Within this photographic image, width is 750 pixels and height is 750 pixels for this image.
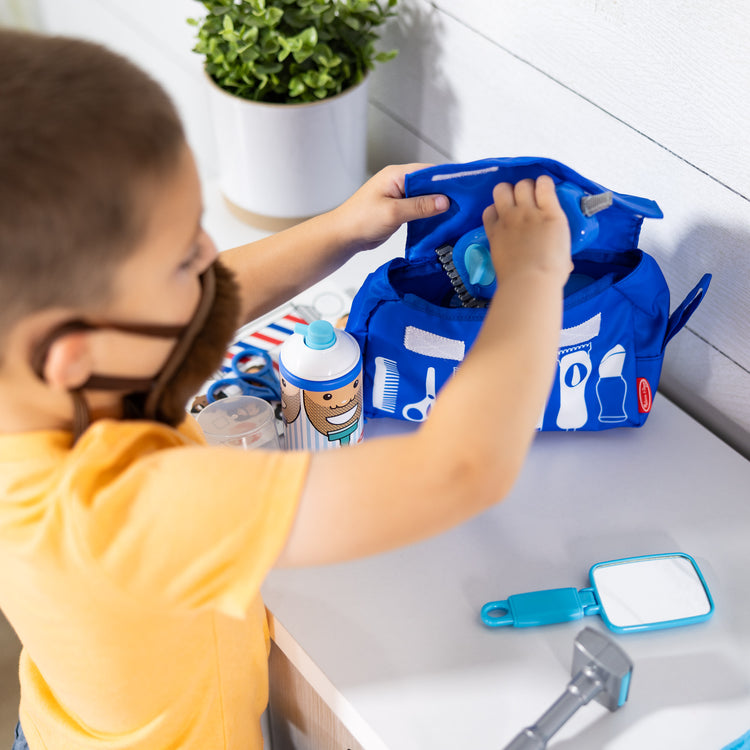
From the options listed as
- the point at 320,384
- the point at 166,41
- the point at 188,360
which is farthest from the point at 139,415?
the point at 166,41

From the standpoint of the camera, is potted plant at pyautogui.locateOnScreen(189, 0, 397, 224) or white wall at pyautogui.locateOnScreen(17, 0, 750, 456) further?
potted plant at pyautogui.locateOnScreen(189, 0, 397, 224)

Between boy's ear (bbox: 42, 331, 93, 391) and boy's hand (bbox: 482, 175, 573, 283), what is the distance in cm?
30

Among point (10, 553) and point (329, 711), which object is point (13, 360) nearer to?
point (10, 553)

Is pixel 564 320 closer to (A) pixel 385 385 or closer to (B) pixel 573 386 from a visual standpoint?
(B) pixel 573 386

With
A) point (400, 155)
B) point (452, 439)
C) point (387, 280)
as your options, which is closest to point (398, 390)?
point (387, 280)

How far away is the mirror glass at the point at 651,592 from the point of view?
643mm

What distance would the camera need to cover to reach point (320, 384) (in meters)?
0.69

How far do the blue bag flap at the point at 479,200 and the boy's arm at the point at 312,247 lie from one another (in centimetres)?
3

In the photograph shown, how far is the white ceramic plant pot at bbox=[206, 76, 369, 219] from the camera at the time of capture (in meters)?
0.98

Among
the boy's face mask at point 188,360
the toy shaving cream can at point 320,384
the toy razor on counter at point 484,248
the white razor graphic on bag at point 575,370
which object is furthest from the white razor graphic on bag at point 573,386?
the boy's face mask at point 188,360

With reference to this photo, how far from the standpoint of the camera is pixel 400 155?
116 centimetres

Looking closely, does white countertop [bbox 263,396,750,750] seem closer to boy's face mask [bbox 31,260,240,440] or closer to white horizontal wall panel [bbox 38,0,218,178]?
boy's face mask [bbox 31,260,240,440]

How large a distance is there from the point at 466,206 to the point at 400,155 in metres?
0.48

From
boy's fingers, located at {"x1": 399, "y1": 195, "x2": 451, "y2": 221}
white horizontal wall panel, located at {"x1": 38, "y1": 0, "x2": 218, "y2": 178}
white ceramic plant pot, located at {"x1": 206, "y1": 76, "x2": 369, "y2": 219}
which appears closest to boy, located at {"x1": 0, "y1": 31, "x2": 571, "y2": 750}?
boy's fingers, located at {"x1": 399, "y1": 195, "x2": 451, "y2": 221}
